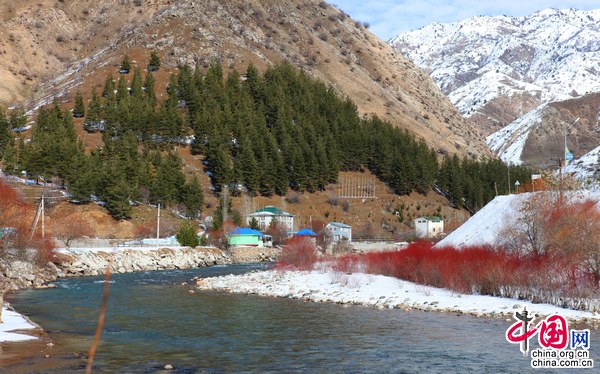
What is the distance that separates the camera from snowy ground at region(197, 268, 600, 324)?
38.6m

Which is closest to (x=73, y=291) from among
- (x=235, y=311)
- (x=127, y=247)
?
(x=235, y=311)

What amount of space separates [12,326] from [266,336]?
11.8 m

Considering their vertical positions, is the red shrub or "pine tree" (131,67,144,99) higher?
"pine tree" (131,67,144,99)

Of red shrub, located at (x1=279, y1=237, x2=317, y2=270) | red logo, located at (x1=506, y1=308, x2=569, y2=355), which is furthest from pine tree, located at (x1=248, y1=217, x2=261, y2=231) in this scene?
red logo, located at (x1=506, y1=308, x2=569, y2=355)

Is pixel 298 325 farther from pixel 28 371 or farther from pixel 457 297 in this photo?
pixel 28 371

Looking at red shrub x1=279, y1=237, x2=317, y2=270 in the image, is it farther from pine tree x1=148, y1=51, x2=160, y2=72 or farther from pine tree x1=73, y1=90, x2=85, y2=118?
pine tree x1=148, y1=51, x2=160, y2=72

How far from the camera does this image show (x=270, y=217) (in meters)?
132

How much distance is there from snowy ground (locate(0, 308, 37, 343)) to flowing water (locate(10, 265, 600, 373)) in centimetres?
141

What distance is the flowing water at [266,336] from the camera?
25.7 meters

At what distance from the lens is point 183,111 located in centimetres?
16362

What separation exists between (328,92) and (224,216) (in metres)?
76.5

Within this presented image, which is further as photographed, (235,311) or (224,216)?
(224,216)

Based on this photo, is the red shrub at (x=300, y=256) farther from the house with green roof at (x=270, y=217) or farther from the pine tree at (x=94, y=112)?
the pine tree at (x=94, y=112)

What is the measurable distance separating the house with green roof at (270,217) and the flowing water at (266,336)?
82.0m
